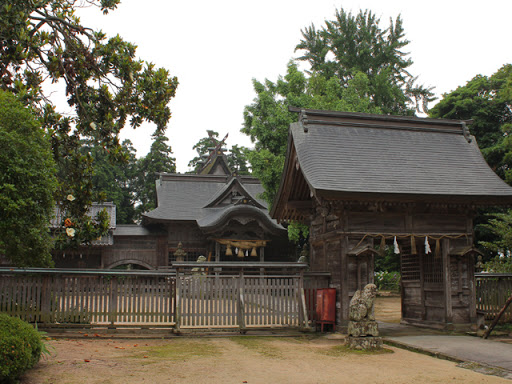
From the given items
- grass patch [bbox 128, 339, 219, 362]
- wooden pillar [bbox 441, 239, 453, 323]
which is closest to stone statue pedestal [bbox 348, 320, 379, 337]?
grass patch [bbox 128, 339, 219, 362]

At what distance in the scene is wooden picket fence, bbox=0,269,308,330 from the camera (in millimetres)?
11156

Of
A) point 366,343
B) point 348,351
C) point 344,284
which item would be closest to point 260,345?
point 348,351

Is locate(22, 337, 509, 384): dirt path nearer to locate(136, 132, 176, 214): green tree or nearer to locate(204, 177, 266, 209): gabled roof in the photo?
locate(204, 177, 266, 209): gabled roof

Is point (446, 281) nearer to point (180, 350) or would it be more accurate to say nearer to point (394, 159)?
point (394, 159)

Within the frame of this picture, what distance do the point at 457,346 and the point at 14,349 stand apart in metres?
8.06

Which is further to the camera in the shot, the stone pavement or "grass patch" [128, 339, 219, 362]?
"grass patch" [128, 339, 219, 362]

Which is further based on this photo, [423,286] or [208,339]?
[423,286]

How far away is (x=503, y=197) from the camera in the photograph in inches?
480

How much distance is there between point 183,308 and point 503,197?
28.1ft

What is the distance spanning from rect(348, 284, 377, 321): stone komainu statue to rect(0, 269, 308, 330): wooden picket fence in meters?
2.62

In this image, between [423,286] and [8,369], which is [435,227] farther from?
[8,369]

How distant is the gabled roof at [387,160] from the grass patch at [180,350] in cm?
424

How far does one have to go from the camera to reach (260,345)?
10234 millimetres

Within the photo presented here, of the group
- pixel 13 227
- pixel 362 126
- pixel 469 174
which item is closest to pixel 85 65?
pixel 13 227
